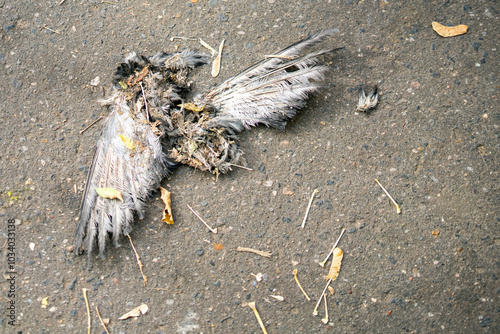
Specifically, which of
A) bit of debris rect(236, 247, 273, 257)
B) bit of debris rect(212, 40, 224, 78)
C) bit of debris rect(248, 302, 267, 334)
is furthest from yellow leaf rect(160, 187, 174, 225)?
bit of debris rect(212, 40, 224, 78)

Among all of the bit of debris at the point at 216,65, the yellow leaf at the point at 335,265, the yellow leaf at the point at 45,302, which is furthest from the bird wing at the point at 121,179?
the yellow leaf at the point at 335,265

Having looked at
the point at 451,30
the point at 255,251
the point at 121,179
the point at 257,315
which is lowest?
the point at 257,315

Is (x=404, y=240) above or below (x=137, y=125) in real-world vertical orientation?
below

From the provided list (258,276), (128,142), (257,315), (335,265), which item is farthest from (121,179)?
(335,265)

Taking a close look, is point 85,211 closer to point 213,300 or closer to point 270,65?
point 213,300

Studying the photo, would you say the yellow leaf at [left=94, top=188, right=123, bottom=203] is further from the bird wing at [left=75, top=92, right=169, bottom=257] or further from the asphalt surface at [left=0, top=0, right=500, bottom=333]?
the asphalt surface at [left=0, top=0, right=500, bottom=333]

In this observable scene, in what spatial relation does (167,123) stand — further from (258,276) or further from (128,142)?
(258,276)

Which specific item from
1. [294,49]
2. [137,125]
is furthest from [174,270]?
[294,49]
